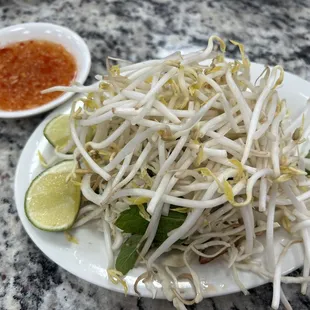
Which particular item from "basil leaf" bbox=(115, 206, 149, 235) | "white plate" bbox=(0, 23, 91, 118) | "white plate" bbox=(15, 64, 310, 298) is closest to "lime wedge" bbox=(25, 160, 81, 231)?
"white plate" bbox=(15, 64, 310, 298)

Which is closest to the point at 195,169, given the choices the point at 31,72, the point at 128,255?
the point at 128,255

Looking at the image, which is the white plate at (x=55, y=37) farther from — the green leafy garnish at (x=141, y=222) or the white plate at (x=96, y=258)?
the green leafy garnish at (x=141, y=222)

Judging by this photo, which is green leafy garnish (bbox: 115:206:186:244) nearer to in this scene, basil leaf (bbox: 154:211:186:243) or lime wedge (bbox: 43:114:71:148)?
basil leaf (bbox: 154:211:186:243)

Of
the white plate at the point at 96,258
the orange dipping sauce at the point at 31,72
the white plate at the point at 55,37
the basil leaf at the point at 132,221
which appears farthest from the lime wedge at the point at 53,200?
the white plate at the point at 55,37

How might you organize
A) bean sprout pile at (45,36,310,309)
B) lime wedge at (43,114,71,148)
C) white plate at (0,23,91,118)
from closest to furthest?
bean sprout pile at (45,36,310,309)
lime wedge at (43,114,71,148)
white plate at (0,23,91,118)

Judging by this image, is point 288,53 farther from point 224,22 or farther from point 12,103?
point 12,103

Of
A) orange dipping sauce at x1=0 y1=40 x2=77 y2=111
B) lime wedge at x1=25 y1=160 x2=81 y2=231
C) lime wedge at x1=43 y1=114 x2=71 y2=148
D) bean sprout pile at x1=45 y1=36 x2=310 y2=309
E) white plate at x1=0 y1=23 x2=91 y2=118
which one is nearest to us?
bean sprout pile at x1=45 y1=36 x2=310 y2=309
